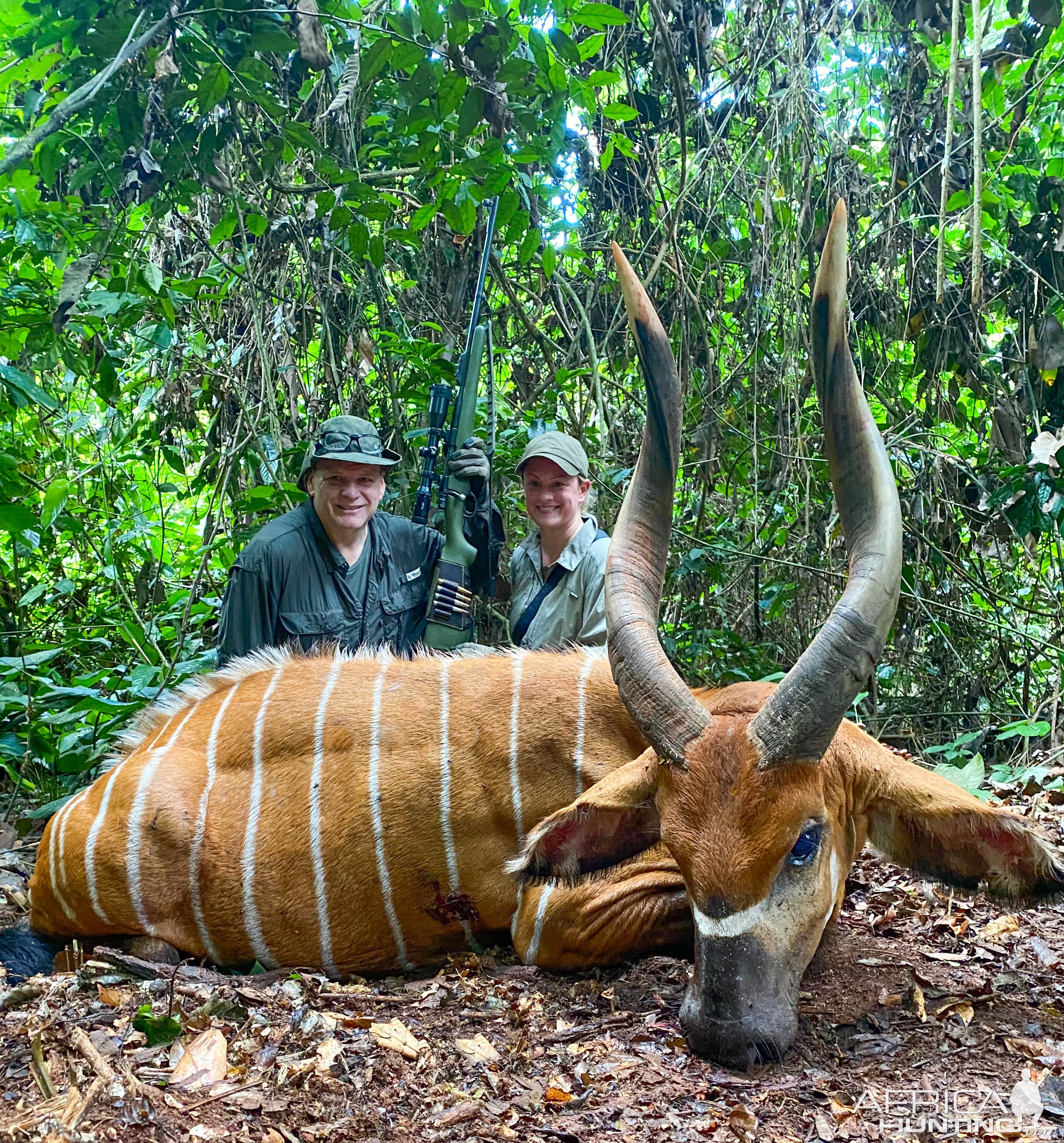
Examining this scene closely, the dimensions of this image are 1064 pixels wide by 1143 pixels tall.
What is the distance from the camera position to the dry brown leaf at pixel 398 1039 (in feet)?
10.1

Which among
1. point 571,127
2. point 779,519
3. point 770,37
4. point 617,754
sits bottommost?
point 617,754

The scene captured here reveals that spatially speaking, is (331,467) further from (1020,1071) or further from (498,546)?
(1020,1071)

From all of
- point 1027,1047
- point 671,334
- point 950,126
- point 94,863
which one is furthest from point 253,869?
point 950,126

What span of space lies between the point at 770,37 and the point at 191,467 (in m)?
6.32

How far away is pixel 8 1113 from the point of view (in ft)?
8.20

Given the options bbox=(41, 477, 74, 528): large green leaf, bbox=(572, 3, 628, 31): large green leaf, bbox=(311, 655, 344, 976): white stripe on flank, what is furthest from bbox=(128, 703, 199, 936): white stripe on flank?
bbox=(572, 3, 628, 31): large green leaf

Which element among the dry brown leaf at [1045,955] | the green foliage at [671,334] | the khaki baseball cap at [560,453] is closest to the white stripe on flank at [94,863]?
the green foliage at [671,334]

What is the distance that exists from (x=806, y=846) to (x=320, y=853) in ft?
6.85

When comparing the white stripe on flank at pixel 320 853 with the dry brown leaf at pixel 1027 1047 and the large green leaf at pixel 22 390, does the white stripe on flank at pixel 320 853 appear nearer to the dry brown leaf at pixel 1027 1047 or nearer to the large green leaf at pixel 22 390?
the large green leaf at pixel 22 390

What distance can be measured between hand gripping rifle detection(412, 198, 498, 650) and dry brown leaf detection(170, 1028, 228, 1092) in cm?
249

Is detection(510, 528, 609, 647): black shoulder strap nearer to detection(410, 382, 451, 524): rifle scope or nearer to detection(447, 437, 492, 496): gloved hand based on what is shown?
detection(447, 437, 492, 496): gloved hand

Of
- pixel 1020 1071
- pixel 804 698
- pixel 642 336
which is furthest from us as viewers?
pixel 642 336

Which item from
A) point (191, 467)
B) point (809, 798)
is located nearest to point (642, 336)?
point (809, 798)

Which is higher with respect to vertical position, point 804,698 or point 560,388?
point 560,388
